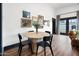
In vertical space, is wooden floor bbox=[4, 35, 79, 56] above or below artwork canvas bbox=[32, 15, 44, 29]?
below

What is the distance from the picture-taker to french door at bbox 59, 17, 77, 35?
1.86 meters

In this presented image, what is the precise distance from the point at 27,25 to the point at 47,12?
0.50 m

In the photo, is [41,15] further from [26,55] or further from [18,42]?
[26,55]

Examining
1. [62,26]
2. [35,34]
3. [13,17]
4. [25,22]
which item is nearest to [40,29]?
[35,34]

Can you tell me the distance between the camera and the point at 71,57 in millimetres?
1805

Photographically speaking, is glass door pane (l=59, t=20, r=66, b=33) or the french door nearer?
the french door

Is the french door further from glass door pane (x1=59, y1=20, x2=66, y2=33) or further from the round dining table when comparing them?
the round dining table

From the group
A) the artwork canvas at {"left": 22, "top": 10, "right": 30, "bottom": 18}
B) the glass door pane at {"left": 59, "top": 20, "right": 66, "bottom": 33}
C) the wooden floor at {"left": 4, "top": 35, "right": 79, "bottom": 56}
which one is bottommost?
the wooden floor at {"left": 4, "top": 35, "right": 79, "bottom": 56}

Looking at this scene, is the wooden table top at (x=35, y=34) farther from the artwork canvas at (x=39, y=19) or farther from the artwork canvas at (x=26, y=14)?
the artwork canvas at (x=26, y=14)

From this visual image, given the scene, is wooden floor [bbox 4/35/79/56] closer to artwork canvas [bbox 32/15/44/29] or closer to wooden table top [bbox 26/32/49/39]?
wooden table top [bbox 26/32/49/39]

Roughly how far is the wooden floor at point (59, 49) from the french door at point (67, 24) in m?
0.14

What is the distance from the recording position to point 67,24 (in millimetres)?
1956

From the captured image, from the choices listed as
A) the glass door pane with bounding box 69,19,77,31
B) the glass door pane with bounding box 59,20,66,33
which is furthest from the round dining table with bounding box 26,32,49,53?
the glass door pane with bounding box 69,19,77,31

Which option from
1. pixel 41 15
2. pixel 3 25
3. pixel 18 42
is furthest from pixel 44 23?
pixel 3 25
